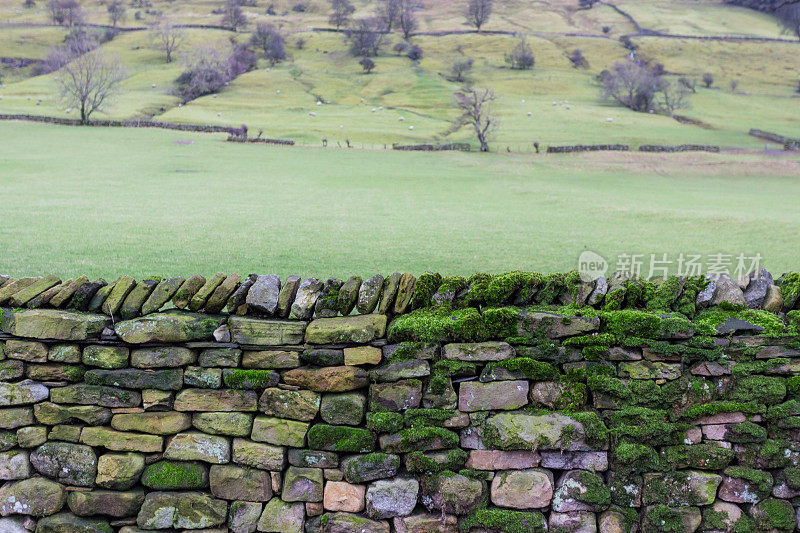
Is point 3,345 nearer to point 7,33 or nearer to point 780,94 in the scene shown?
point 780,94

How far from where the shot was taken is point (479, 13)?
142125 mm

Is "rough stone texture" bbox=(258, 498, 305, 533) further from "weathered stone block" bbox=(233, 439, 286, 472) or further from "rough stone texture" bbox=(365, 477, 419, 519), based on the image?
"rough stone texture" bbox=(365, 477, 419, 519)

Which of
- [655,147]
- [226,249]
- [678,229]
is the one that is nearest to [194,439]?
[226,249]

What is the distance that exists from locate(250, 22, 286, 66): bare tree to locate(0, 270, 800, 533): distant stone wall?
339 ft

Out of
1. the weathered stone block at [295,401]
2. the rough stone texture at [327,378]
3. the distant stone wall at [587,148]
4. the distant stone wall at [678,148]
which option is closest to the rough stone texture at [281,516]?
the weathered stone block at [295,401]

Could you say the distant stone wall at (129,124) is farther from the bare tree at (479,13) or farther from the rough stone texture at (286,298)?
the bare tree at (479,13)

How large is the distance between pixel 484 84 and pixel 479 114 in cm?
4704

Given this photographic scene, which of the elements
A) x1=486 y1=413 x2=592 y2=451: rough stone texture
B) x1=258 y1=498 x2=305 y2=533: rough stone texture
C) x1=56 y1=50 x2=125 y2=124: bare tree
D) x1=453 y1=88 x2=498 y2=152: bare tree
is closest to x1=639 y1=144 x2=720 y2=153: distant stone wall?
x1=453 y1=88 x2=498 y2=152: bare tree

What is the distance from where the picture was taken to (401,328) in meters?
4.55

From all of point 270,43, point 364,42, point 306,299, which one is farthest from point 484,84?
point 306,299

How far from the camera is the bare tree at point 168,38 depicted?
10238 cm

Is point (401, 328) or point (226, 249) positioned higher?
point (401, 328)

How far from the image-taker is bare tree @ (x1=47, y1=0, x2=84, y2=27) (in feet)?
414

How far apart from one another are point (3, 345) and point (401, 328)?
9.76ft
